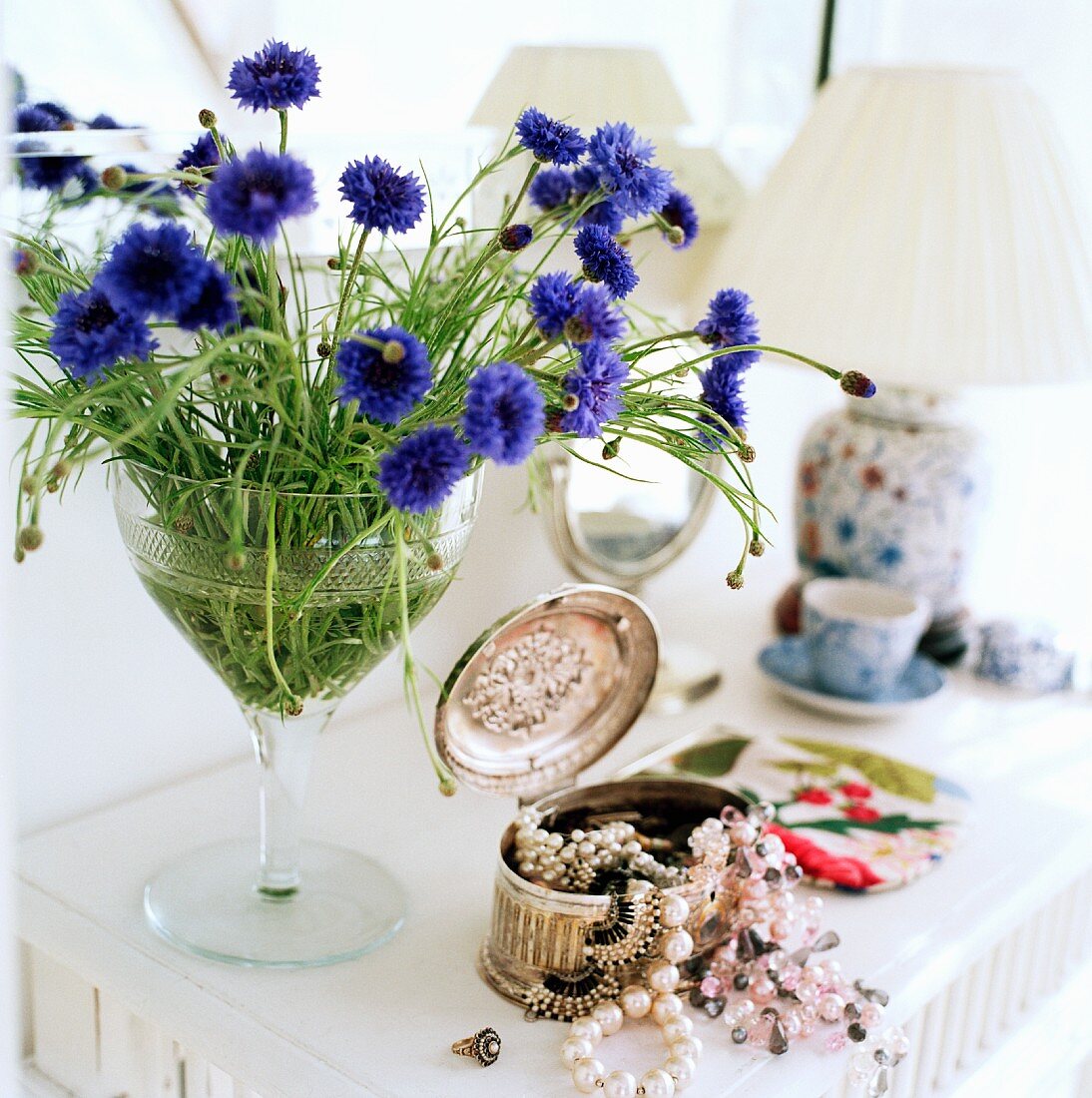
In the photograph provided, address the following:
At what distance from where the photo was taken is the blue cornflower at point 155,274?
1.50 ft

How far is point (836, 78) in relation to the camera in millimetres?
1003

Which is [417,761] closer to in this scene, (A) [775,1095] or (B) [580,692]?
(B) [580,692]

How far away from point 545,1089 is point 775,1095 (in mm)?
103

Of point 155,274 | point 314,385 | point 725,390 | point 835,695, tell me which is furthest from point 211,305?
point 835,695

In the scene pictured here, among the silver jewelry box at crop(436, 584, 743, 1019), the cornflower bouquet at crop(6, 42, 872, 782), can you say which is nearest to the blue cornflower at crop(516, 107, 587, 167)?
the cornflower bouquet at crop(6, 42, 872, 782)

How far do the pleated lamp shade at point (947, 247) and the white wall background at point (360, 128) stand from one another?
0.11 metres

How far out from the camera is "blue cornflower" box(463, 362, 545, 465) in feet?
1.57

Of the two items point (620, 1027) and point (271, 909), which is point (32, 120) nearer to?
point (271, 909)

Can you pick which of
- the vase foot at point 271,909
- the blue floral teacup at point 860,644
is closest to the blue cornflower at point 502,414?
the vase foot at point 271,909

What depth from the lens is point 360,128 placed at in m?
0.84

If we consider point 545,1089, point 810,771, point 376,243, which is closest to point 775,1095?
point 545,1089

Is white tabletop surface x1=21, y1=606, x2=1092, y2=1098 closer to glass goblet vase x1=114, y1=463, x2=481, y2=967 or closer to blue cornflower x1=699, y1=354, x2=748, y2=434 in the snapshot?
glass goblet vase x1=114, y1=463, x2=481, y2=967

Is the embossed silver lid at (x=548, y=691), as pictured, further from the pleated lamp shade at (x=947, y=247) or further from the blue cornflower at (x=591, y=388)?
the pleated lamp shade at (x=947, y=247)

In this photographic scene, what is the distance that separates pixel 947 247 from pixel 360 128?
413 millimetres
